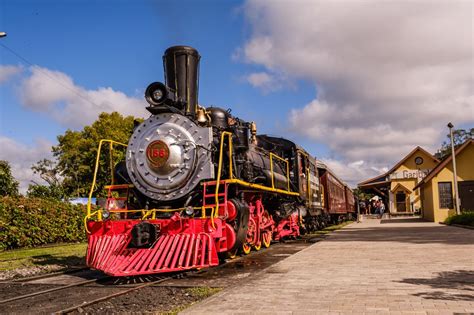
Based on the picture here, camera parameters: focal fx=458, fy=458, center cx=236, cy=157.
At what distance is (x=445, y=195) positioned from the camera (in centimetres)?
2872

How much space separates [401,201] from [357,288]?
47379mm

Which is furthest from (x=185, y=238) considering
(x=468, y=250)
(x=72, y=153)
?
(x=72, y=153)

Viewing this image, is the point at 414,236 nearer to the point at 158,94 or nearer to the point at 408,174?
the point at 158,94

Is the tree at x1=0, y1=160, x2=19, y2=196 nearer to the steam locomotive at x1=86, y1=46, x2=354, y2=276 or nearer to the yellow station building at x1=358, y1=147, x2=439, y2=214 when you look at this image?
the steam locomotive at x1=86, y1=46, x2=354, y2=276

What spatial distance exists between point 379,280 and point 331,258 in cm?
309

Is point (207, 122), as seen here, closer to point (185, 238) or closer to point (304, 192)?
point (185, 238)

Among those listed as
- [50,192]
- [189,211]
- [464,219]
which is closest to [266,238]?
[189,211]

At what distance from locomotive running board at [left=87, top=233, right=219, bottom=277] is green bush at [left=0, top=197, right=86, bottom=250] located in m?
9.25

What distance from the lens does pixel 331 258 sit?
987cm

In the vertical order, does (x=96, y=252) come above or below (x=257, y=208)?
below

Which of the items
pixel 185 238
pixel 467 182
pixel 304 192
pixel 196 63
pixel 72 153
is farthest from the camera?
pixel 72 153

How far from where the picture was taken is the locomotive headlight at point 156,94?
9.84 m

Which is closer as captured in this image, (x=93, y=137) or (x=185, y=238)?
(x=185, y=238)

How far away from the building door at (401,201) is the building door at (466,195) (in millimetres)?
22298
